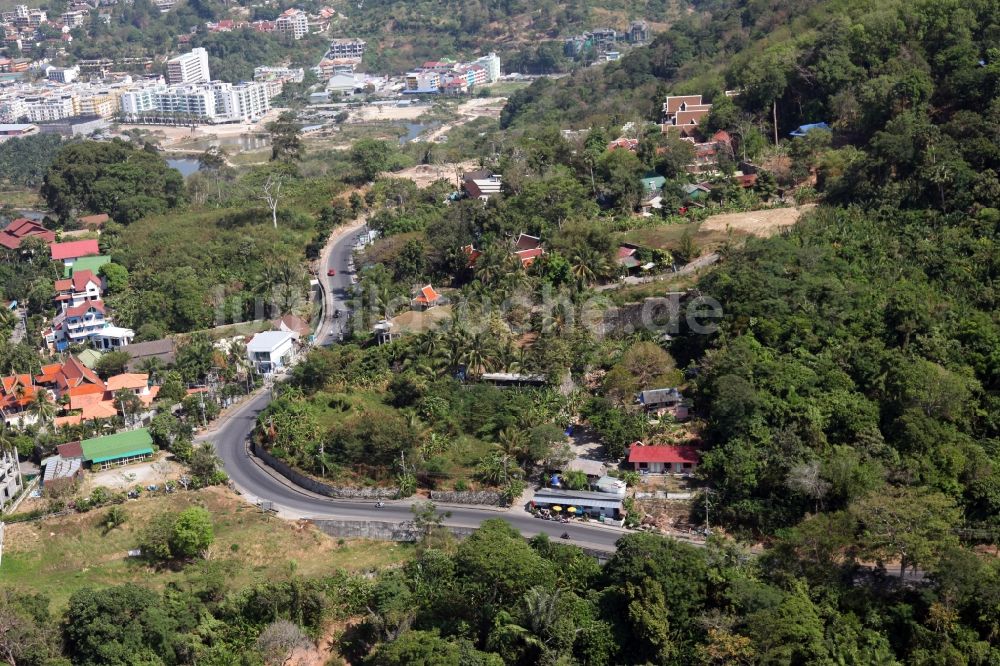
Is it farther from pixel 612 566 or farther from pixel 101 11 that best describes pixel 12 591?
pixel 101 11

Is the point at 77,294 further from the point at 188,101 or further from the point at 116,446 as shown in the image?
the point at 188,101

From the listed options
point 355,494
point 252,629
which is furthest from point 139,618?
point 355,494

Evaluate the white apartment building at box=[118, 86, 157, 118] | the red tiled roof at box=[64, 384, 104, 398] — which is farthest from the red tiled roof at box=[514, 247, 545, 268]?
the white apartment building at box=[118, 86, 157, 118]

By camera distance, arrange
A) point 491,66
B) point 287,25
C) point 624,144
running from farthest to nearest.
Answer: point 287,25, point 491,66, point 624,144

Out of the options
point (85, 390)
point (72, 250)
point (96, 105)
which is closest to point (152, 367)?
point (85, 390)

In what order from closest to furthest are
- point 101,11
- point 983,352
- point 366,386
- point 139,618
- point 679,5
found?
point 139,618 < point 983,352 < point 366,386 < point 679,5 < point 101,11

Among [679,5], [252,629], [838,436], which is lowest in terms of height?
[252,629]

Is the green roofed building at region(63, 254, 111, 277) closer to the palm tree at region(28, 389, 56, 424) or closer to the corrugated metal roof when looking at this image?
the palm tree at region(28, 389, 56, 424)
